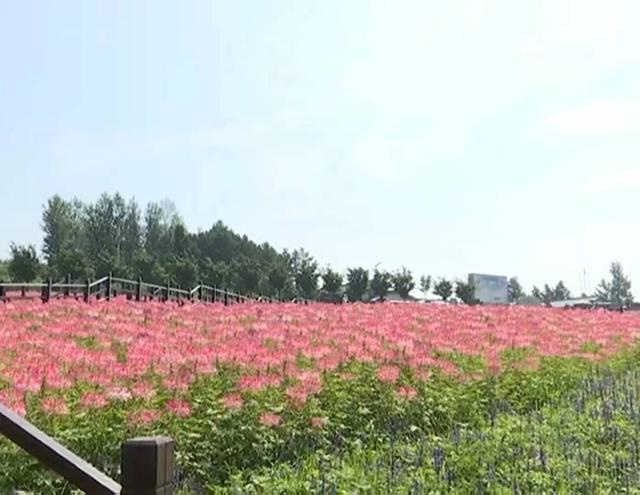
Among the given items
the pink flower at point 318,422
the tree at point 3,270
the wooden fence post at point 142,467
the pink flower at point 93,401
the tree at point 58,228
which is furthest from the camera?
the tree at point 58,228

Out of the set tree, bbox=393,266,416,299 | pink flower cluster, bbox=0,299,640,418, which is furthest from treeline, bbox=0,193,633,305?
pink flower cluster, bbox=0,299,640,418

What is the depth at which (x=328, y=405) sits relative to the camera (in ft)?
16.9

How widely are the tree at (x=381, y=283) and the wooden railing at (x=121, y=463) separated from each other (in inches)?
981

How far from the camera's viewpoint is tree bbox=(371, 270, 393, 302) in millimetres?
26656

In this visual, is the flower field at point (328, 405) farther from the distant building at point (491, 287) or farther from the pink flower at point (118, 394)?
the distant building at point (491, 287)

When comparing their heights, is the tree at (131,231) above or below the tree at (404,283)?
above

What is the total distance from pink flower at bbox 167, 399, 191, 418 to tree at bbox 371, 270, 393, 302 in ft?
72.3

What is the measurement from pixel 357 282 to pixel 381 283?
2.20 metres

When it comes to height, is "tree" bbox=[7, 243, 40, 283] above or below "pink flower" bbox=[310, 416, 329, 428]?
above

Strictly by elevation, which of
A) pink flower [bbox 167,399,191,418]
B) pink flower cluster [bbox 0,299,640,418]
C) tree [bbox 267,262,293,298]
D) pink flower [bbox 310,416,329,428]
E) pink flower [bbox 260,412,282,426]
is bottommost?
pink flower [bbox 310,416,329,428]

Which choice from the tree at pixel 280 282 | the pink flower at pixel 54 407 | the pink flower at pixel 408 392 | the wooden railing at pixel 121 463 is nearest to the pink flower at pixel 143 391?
the pink flower at pixel 54 407

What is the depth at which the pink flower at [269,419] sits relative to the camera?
453 cm

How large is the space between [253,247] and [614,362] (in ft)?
217

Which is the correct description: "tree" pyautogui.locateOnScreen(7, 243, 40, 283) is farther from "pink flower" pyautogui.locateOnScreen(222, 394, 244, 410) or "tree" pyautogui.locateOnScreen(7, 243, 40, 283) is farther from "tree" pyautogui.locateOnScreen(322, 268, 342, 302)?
"pink flower" pyautogui.locateOnScreen(222, 394, 244, 410)
